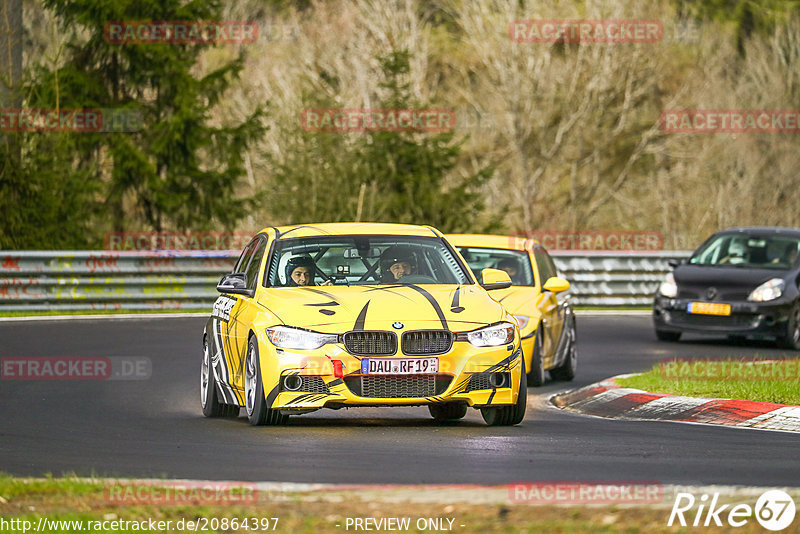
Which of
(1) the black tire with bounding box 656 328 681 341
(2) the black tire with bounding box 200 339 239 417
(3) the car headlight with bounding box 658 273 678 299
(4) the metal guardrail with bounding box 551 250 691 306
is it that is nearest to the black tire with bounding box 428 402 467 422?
(2) the black tire with bounding box 200 339 239 417

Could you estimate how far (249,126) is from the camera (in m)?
36.5

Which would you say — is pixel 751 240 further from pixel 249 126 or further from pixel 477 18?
pixel 477 18

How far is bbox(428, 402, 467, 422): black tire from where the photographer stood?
475 inches

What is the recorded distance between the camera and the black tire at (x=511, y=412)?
11406 millimetres

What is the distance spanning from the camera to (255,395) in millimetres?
11234

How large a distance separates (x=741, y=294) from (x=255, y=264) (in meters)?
10.5

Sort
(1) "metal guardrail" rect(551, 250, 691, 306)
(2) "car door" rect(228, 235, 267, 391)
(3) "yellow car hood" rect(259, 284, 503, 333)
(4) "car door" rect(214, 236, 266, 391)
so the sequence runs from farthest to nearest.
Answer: (1) "metal guardrail" rect(551, 250, 691, 306) < (4) "car door" rect(214, 236, 266, 391) < (2) "car door" rect(228, 235, 267, 391) < (3) "yellow car hood" rect(259, 284, 503, 333)

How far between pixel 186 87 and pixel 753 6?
30048mm

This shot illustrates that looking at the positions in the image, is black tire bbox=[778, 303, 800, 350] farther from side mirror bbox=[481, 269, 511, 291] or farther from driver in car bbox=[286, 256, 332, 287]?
driver in car bbox=[286, 256, 332, 287]

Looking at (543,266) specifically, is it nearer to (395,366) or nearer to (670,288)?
(670,288)

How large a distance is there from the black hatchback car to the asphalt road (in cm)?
610

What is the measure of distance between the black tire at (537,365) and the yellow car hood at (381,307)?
13.4 ft

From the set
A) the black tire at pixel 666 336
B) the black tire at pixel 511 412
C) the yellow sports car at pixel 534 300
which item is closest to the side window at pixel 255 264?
the black tire at pixel 511 412

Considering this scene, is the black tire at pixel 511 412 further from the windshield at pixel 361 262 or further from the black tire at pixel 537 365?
the black tire at pixel 537 365
